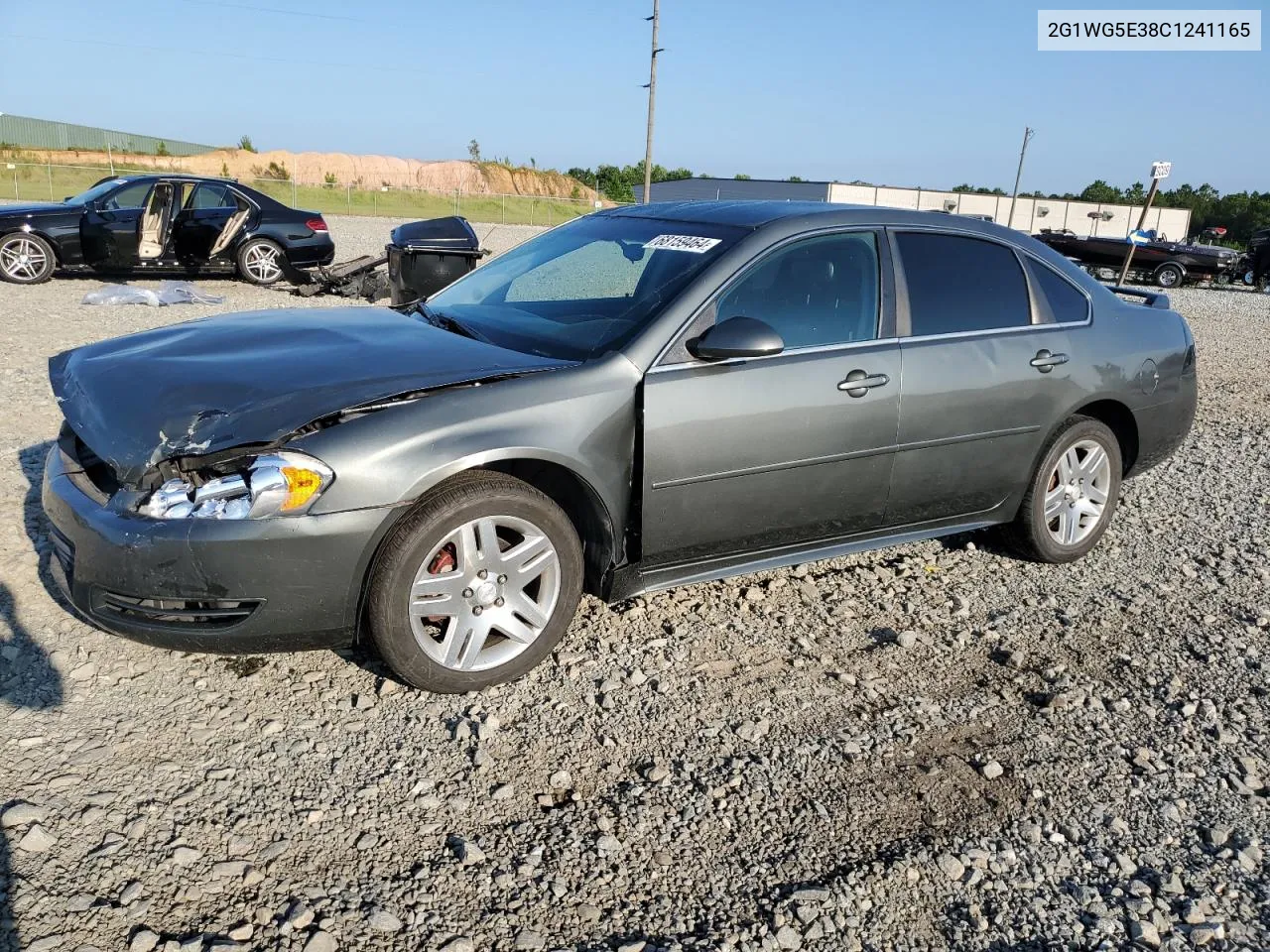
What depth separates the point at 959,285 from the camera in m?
4.39

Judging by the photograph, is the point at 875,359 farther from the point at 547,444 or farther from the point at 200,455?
the point at 200,455

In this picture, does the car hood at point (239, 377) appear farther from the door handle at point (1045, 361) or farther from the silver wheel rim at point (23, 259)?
the silver wheel rim at point (23, 259)

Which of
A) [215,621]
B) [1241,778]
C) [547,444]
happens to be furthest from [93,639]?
[1241,778]

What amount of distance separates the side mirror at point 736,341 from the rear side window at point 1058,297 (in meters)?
1.80

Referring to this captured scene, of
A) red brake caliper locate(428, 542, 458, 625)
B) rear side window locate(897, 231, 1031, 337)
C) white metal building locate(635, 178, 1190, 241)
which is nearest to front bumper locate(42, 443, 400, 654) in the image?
red brake caliper locate(428, 542, 458, 625)

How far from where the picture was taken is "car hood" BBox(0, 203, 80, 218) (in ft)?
40.7

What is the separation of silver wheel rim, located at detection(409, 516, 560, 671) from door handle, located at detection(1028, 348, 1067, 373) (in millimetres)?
2495

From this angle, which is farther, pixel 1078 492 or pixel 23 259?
pixel 23 259

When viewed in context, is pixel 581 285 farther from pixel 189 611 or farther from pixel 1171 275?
pixel 1171 275

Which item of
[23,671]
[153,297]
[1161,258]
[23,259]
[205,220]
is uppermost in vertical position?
[205,220]

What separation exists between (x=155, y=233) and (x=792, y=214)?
11.2 metres

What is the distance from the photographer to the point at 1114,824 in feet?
9.48

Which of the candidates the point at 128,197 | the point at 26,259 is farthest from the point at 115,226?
the point at 26,259

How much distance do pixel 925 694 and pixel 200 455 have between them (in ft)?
8.63
